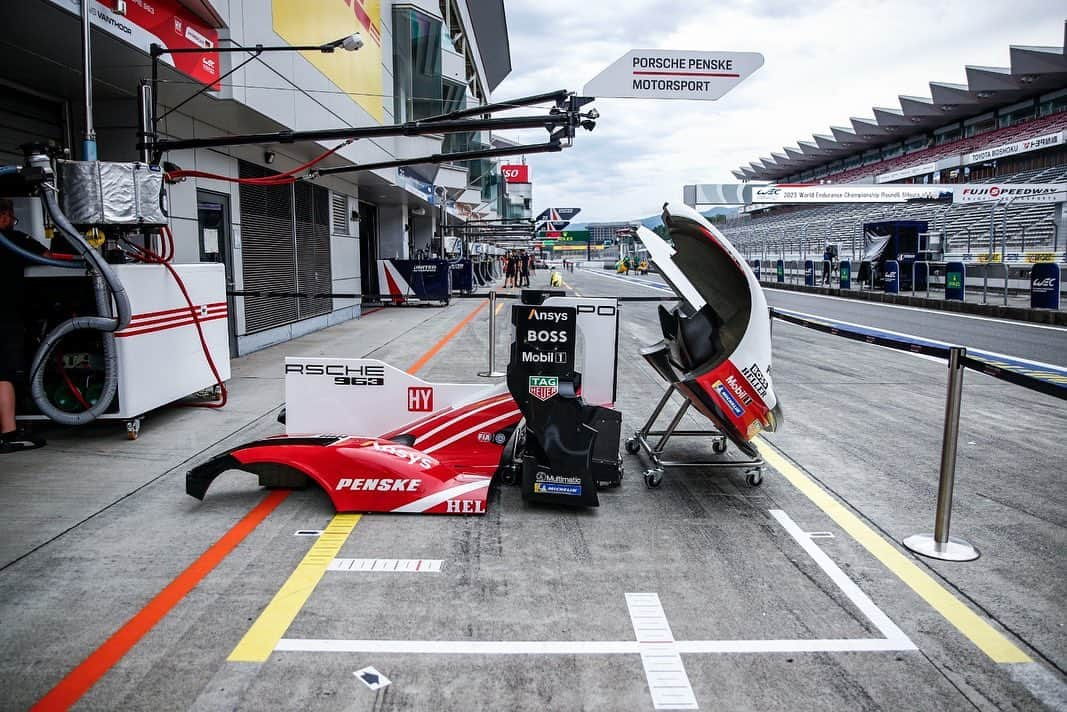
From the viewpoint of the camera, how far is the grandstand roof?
47.5 metres

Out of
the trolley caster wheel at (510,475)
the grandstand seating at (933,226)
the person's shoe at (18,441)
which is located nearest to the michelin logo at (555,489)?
the trolley caster wheel at (510,475)

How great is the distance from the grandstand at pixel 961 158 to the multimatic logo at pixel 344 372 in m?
25.2

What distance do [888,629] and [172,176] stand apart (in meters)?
7.85

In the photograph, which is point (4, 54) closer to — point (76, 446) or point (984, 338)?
point (76, 446)

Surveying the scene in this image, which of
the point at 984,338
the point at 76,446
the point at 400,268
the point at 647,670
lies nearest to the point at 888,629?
the point at 647,670

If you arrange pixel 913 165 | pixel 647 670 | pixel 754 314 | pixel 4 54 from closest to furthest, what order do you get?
1. pixel 647 670
2. pixel 754 314
3. pixel 4 54
4. pixel 913 165

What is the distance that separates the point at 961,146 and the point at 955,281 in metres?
41.2

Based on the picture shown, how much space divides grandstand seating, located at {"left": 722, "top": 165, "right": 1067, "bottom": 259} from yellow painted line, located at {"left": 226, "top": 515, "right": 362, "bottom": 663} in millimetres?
21164

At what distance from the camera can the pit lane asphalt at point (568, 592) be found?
2830 millimetres

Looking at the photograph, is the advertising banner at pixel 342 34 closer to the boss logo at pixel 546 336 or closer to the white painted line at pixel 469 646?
the boss logo at pixel 546 336

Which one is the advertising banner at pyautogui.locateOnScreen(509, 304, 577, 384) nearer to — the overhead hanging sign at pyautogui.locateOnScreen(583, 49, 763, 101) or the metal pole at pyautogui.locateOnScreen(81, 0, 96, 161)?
the overhead hanging sign at pyautogui.locateOnScreen(583, 49, 763, 101)

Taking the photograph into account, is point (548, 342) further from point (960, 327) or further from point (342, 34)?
point (960, 327)

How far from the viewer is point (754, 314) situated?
17.0 ft

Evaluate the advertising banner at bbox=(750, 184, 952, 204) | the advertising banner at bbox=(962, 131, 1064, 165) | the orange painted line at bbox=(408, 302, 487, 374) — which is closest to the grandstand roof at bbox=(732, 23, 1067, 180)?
the advertising banner at bbox=(962, 131, 1064, 165)
